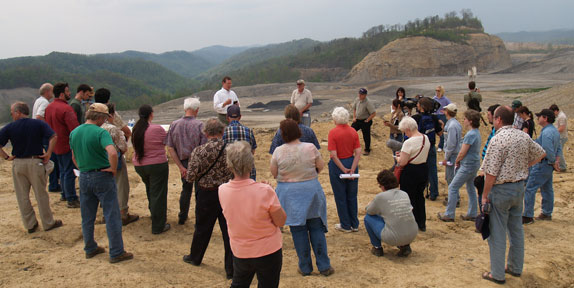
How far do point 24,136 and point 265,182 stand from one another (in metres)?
3.96

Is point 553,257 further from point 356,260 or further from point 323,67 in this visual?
point 323,67

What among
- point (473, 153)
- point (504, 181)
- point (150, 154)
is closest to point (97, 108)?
point (150, 154)

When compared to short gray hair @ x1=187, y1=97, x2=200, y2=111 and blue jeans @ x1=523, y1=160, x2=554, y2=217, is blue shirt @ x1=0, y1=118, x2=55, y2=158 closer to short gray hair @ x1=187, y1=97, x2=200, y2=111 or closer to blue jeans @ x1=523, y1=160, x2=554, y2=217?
short gray hair @ x1=187, y1=97, x2=200, y2=111

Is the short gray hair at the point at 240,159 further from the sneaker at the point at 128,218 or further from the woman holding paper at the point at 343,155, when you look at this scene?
the sneaker at the point at 128,218

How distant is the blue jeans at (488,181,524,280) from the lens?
4137 mm

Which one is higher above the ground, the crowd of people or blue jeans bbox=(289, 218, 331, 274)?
the crowd of people

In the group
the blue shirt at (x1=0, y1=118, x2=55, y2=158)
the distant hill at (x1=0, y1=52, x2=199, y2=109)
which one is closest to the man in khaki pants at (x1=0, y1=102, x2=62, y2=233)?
the blue shirt at (x1=0, y1=118, x2=55, y2=158)

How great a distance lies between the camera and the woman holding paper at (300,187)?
426 centimetres

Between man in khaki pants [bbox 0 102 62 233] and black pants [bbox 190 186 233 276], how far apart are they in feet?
8.50

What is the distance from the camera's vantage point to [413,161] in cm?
538

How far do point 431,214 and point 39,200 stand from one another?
5937 millimetres

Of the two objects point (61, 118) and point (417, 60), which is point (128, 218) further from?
point (417, 60)

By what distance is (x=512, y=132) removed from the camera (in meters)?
4.09

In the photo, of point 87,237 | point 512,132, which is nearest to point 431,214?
point 512,132
